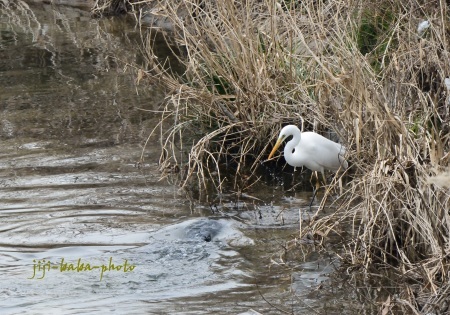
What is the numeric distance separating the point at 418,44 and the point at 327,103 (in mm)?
887

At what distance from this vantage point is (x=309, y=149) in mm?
6848

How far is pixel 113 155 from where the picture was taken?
321 inches

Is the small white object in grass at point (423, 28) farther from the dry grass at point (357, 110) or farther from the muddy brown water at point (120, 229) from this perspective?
the muddy brown water at point (120, 229)

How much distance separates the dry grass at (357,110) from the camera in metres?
5.04

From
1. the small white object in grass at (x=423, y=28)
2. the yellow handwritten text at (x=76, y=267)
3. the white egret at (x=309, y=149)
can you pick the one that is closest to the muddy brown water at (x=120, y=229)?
the yellow handwritten text at (x=76, y=267)

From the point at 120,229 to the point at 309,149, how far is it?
1.59 meters

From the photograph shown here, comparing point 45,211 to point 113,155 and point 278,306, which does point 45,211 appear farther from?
point 278,306

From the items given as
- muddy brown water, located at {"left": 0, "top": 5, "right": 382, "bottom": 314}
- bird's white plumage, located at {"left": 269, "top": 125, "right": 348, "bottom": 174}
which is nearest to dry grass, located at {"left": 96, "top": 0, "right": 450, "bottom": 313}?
bird's white plumage, located at {"left": 269, "top": 125, "right": 348, "bottom": 174}

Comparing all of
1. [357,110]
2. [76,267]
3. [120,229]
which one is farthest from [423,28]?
[76,267]

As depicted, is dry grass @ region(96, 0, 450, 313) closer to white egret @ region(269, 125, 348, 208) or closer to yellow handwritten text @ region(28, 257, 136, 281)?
white egret @ region(269, 125, 348, 208)

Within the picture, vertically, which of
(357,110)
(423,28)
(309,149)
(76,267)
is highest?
(423,28)

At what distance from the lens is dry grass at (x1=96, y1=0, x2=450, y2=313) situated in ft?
16.5

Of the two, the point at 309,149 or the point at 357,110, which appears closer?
the point at 357,110

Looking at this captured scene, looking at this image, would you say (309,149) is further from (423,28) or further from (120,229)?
(120,229)
